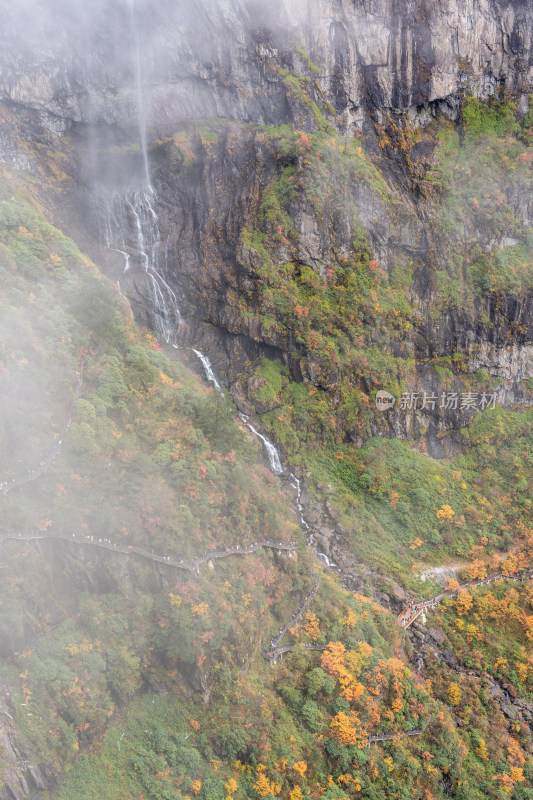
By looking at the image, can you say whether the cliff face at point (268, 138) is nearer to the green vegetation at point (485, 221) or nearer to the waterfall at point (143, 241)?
the green vegetation at point (485, 221)

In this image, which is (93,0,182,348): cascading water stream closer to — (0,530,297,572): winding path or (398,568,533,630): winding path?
(0,530,297,572): winding path

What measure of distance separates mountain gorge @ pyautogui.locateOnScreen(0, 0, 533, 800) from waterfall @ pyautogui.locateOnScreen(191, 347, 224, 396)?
0.69 feet

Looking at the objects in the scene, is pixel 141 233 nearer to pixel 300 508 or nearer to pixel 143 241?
pixel 143 241

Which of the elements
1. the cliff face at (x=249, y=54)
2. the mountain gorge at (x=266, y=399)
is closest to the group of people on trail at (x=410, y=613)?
the mountain gorge at (x=266, y=399)

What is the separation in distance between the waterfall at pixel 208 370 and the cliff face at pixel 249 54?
19.0 m

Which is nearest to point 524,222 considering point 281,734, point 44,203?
point 44,203

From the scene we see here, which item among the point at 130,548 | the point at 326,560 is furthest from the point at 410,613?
the point at 130,548

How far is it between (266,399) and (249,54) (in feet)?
89.9

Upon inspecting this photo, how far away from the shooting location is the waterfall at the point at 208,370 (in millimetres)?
38125

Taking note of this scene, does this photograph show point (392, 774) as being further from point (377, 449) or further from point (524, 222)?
point (524, 222)

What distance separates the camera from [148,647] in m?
20.9

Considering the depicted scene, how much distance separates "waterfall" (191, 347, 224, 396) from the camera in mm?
38125

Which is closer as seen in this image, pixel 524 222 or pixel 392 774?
pixel 392 774

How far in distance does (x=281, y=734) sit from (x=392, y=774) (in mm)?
6453
